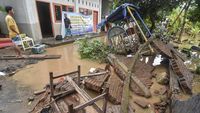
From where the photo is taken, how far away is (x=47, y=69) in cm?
652

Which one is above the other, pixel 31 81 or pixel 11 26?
pixel 11 26

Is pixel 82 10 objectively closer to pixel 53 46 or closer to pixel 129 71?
pixel 53 46

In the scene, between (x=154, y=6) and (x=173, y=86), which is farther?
(x=154, y=6)

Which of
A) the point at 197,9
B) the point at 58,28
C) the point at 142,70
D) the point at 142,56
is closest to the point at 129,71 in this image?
the point at 142,70

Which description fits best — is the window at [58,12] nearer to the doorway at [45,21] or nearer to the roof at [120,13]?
the doorway at [45,21]

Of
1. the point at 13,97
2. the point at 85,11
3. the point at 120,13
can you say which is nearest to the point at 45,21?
the point at 85,11

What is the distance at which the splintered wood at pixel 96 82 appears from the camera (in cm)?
431

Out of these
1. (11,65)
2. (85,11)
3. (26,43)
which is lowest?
(11,65)

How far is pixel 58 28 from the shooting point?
12.0m

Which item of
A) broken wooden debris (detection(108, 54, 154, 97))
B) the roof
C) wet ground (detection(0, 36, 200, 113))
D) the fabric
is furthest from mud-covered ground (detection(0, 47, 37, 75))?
the fabric

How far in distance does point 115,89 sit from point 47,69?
3339mm

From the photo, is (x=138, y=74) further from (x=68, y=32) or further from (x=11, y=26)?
(x=68, y=32)

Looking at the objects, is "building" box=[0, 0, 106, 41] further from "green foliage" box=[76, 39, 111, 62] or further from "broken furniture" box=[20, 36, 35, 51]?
"green foliage" box=[76, 39, 111, 62]

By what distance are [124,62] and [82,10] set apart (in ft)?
32.9
